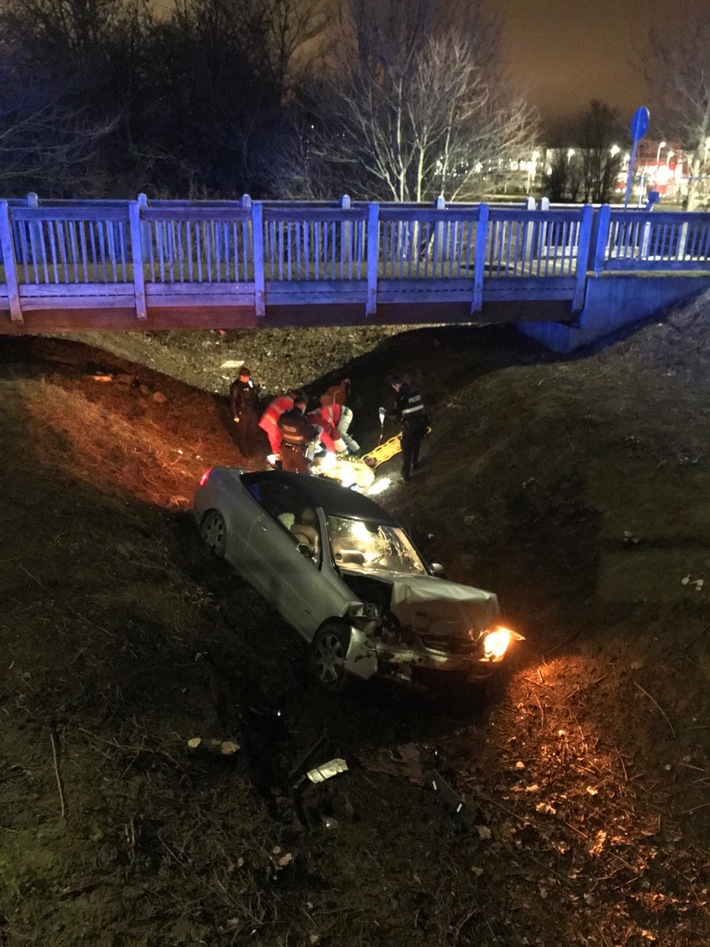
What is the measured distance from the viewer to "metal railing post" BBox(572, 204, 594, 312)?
1209 cm

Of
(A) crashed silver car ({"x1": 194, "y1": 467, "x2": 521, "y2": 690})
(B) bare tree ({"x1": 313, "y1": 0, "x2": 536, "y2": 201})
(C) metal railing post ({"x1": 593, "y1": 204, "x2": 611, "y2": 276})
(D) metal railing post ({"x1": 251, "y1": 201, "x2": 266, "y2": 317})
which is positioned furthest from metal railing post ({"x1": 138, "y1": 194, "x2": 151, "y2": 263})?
(B) bare tree ({"x1": 313, "y1": 0, "x2": 536, "y2": 201})

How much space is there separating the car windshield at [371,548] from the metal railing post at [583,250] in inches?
273

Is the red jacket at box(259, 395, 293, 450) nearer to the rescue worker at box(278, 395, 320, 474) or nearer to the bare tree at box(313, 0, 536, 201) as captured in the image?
the rescue worker at box(278, 395, 320, 474)

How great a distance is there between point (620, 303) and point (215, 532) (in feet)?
27.9

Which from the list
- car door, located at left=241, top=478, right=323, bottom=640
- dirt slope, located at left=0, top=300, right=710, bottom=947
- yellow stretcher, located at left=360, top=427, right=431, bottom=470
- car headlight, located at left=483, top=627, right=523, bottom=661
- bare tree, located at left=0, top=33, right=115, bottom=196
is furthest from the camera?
bare tree, located at left=0, top=33, right=115, bottom=196

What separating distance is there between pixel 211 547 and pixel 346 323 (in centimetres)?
502

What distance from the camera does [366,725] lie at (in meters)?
5.78

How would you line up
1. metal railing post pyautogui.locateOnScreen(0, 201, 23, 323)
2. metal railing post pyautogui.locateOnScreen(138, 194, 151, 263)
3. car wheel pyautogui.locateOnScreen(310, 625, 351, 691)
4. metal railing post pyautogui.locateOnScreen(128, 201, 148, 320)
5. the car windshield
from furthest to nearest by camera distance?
1. metal railing post pyautogui.locateOnScreen(138, 194, 151, 263)
2. metal railing post pyautogui.locateOnScreen(128, 201, 148, 320)
3. metal railing post pyautogui.locateOnScreen(0, 201, 23, 323)
4. the car windshield
5. car wheel pyautogui.locateOnScreen(310, 625, 351, 691)

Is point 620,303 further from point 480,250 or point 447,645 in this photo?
point 447,645

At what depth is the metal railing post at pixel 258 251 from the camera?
10.5 m

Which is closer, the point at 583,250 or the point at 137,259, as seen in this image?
the point at 137,259

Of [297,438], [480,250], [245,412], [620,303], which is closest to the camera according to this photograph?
[297,438]

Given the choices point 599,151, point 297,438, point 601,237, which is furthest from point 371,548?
point 599,151

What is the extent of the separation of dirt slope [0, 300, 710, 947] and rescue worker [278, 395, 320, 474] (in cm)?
147
